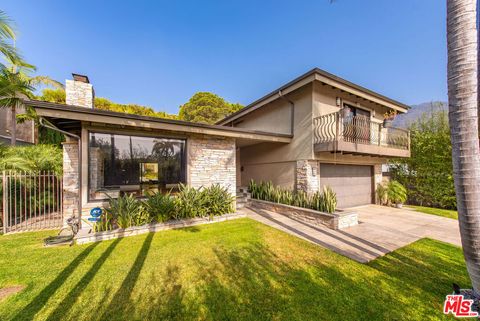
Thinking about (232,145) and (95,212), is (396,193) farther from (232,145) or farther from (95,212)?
(95,212)

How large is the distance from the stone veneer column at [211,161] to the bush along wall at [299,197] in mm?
1860

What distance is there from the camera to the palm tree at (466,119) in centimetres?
199

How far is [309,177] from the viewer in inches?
325

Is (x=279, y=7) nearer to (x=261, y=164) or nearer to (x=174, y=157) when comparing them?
(x=261, y=164)

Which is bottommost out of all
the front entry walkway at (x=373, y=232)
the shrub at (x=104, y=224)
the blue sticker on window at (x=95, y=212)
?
the front entry walkway at (x=373, y=232)

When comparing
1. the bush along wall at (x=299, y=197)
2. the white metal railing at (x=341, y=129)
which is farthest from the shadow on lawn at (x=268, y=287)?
the white metal railing at (x=341, y=129)

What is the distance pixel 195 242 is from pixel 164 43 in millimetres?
13761

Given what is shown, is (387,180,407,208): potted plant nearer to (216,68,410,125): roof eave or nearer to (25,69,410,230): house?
(25,69,410,230): house

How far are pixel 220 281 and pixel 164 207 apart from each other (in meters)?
3.62

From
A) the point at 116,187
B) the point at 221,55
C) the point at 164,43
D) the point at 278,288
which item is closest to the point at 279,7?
the point at 221,55

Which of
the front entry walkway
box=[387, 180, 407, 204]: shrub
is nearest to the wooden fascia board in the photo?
the front entry walkway

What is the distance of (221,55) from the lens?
609 inches

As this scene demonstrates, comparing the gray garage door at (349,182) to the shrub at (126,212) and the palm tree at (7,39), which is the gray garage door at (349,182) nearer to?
the shrub at (126,212)

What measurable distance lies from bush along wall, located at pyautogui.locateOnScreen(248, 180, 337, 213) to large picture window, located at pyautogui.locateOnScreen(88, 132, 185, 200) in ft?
13.3
